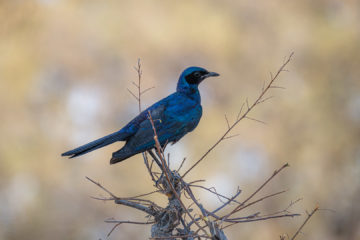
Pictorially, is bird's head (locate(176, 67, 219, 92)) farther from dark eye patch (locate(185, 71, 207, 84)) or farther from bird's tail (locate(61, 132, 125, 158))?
bird's tail (locate(61, 132, 125, 158))

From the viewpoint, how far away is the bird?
493 cm

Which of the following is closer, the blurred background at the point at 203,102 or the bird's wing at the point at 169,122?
the bird's wing at the point at 169,122

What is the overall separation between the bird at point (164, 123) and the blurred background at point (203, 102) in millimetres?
9176

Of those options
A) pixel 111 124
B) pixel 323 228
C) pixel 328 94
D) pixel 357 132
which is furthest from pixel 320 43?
pixel 111 124

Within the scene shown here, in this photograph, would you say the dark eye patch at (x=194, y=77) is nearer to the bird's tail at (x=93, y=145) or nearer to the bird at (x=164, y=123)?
the bird at (x=164, y=123)

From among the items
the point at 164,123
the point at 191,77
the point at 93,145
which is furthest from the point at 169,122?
the point at 93,145

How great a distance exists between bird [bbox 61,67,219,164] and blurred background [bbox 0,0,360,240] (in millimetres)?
9176

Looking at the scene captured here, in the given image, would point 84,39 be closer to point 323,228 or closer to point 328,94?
point 328,94

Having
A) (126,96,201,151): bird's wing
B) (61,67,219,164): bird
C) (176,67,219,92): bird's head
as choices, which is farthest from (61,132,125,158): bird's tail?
(176,67,219,92): bird's head

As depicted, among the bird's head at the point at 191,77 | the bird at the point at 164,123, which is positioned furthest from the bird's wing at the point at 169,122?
the bird's head at the point at 191,77

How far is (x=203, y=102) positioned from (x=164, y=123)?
11.9 m

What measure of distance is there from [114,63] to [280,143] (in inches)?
248

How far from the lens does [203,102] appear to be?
17.3m

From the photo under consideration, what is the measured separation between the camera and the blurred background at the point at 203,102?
16.0 meters
